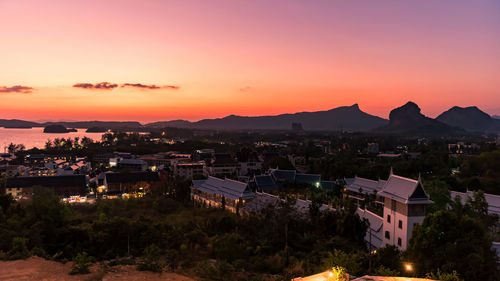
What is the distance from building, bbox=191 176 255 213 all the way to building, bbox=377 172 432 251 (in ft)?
46.1

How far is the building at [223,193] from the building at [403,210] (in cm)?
1405

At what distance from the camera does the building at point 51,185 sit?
141 ft

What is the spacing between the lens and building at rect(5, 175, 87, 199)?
4309cm

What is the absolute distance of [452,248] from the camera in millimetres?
14406

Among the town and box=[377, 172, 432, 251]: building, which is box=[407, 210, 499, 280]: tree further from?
box=[377, 172, 432, 251]: building

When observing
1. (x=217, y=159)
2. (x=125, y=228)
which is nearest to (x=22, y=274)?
(x=125, y=228)

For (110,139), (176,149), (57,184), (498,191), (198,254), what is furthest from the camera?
(110,139)

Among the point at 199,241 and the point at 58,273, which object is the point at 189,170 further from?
the point at 58,273

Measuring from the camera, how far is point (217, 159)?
61.8m

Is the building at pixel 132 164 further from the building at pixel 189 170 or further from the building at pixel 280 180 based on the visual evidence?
the building at pixel 280 180

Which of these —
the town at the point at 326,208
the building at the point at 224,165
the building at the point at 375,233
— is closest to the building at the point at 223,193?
the town at the point at 326,208

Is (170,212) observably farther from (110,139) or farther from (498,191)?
(110,139)

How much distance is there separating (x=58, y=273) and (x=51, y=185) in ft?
106

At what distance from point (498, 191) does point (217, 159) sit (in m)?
42.0
